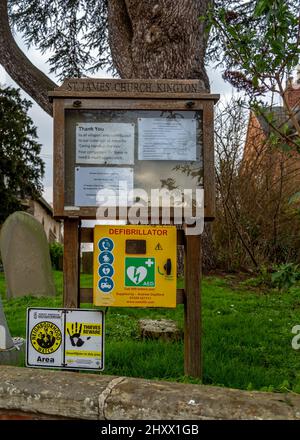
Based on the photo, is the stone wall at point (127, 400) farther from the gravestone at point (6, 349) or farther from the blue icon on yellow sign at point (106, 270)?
the gravestone at point (6, 349)

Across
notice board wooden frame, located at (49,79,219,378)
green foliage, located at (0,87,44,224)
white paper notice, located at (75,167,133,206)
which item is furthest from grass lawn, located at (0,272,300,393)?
green foliage, located at (0,87,44,224)

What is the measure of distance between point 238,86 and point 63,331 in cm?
755

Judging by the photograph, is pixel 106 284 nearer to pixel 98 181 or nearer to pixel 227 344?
pixel 98 181

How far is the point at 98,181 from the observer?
3.56 m

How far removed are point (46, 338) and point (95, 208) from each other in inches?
33.1

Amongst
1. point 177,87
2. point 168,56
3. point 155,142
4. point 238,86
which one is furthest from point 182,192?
point 238,86

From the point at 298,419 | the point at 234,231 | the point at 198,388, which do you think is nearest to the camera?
the point at 298,419

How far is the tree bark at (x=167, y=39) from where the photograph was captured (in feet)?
24.7

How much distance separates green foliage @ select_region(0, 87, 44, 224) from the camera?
27.7 m

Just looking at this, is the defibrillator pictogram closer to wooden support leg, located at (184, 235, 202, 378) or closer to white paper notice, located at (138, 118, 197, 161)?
wooden support leg, located at (184, 235, 202, 378)

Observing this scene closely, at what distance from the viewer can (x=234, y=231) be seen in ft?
35.4

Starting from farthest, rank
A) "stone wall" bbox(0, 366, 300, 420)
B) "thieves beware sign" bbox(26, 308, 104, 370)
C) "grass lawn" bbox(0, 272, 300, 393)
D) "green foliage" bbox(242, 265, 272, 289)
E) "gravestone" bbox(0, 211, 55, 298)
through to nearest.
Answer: "gravestone" bbox(0, 211, 55, 298) < "green foliage" bbox(242, 265, 272, 289) < "grass lawn" bbox(0, 272, 300, 393) < "thieves beware sign" bbox(26, 308, 104, 370) < "stone wall" bbox(0, 366, 300, 420)
